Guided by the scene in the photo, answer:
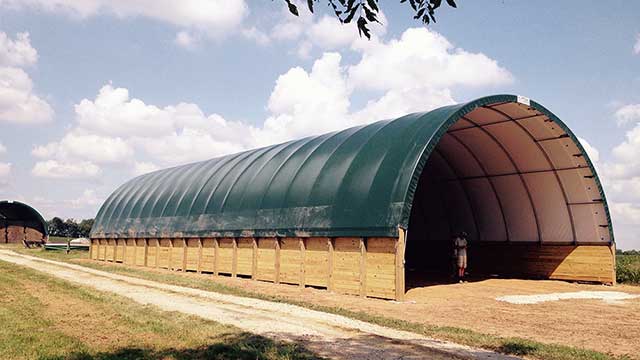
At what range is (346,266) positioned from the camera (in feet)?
63.8

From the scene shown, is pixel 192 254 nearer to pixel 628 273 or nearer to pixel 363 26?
pixel 628 273

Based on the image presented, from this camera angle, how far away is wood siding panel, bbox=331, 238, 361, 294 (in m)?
19.0

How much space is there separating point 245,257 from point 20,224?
66.2 metres

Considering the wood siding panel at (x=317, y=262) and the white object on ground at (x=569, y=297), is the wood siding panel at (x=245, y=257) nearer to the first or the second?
the wood siding panel at (x=317, y=262)

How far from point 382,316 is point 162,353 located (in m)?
6.70

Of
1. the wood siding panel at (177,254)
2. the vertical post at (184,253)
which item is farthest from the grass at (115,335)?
the wood siding panel at (177,254)

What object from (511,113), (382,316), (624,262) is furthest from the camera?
(624,262)

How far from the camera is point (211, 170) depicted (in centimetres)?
3538

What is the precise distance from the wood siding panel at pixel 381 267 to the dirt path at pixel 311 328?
3.64 m

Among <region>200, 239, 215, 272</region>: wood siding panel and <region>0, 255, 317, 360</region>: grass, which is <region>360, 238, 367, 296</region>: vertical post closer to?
<region>0, 255, 317, 360</region>: grass

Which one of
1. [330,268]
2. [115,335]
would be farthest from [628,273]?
[115,335]

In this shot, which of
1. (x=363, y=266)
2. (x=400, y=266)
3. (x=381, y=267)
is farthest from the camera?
(x=363, y=266)

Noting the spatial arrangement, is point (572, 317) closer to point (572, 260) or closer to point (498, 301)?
point (498, 301)

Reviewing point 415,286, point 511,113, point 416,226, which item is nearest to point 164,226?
point 416,226
